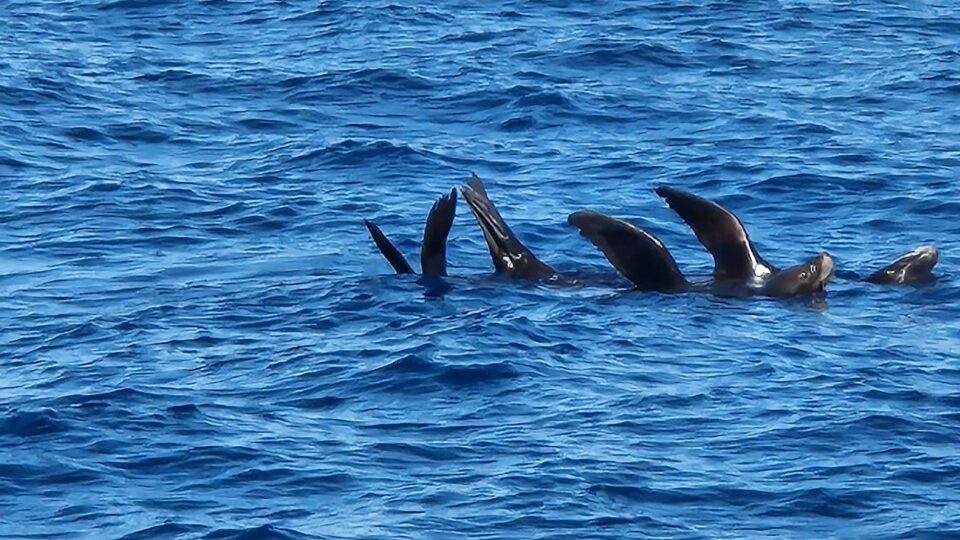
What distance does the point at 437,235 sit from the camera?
46.1 feet

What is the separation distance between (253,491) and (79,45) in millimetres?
13094

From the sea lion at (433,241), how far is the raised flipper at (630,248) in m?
0.83

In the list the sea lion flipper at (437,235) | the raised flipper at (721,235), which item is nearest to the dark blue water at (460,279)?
the sea lion flipper at (437,235)

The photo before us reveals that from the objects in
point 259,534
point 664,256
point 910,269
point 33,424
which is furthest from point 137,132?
point 259,534

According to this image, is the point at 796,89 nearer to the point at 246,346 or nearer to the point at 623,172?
the point at 623,172

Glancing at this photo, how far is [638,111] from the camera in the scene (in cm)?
1975

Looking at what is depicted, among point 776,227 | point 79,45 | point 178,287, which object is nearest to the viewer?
point 178,287

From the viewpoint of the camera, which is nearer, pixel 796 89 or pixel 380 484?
pixel 380 484

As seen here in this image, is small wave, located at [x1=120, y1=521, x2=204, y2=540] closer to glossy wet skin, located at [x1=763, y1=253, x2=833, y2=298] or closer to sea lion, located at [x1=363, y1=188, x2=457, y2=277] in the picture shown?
sea lion, located at [x1=363, y1=188, x2=457, y2=277]

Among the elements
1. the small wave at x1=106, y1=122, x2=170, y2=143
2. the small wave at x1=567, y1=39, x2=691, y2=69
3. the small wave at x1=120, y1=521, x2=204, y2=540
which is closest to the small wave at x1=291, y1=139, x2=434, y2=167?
the small wave at x1=106, y1=122, x2=170, y2=143

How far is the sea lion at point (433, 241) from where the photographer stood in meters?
14.0

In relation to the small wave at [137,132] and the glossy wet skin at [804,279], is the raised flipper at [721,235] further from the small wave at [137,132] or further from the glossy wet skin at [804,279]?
the small wave at [137,132]

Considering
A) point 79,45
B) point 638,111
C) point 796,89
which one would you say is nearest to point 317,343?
point 638,111

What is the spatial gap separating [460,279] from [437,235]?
415 mm
